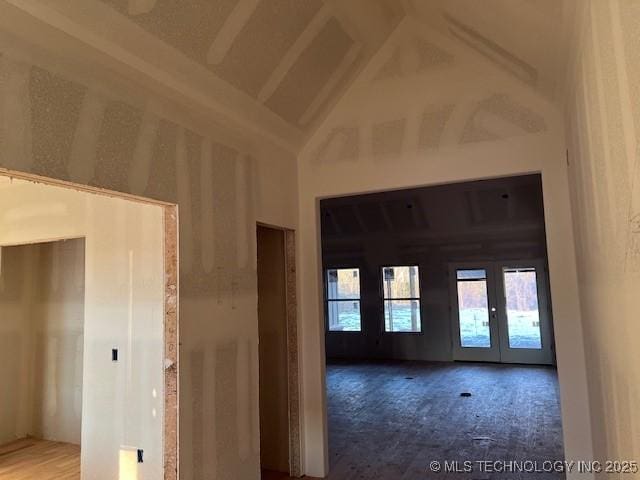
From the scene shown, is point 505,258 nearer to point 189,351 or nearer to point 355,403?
point 355,403

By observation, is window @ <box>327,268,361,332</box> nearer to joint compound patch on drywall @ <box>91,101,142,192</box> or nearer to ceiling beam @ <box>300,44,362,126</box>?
ceiling beam @ <box>300,44,362,126</box>

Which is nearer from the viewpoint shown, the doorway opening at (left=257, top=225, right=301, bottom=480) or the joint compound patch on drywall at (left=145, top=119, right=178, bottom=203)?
the joint compound patch on drywall at (left=145, top=119, right=178, bottom=203)

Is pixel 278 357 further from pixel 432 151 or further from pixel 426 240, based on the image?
pixel 426 240

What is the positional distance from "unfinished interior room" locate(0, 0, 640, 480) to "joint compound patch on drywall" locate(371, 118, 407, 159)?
0.02m

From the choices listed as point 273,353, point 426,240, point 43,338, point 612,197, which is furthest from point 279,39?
point 426,240

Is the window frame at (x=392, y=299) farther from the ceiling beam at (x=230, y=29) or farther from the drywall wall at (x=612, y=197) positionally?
the ceiling beam at (x=230, y=29)

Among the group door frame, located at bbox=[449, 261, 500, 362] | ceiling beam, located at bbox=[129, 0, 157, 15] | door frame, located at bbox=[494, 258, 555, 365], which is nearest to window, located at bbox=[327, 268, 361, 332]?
door frame, located at bbox=[449, 261, 500, 362]

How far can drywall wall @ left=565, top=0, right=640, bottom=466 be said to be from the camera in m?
1.24

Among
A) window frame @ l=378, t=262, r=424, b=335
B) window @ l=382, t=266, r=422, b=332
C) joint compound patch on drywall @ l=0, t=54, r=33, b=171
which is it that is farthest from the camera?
window @ l=382, t=266, r=422, b=332

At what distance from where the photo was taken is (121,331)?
11.9 ft

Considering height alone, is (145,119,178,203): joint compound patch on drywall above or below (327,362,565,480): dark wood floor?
above

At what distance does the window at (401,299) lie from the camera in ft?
32.7

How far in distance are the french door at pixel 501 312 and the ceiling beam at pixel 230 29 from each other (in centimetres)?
789

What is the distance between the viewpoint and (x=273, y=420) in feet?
13.5
